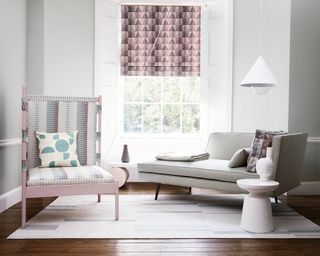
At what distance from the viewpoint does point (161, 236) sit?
110 inches

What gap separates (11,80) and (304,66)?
10.8 feet

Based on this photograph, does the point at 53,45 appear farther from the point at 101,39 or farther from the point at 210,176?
the point at 210,176

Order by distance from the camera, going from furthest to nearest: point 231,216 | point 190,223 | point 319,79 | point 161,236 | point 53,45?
point 53,45 < point 319,79 < point 231,216 < point 190,223 < point 161,236

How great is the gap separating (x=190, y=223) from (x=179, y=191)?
1.45m

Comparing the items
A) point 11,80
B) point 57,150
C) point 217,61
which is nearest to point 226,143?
point 217,61

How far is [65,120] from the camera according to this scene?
3869 millimetres

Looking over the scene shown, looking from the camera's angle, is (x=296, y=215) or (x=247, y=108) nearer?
(x=296, y=215)

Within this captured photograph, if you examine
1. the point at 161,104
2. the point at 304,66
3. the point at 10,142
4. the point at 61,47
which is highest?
the point at 61,47

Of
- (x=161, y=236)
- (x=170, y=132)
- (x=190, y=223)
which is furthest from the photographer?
(x=170, y=132)

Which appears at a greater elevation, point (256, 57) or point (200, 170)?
point (256, 57)

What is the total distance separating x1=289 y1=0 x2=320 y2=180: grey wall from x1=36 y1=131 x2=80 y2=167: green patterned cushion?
252 cm

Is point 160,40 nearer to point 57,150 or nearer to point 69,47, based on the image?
point 69,47

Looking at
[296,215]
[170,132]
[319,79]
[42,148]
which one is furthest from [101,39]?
[296,215]

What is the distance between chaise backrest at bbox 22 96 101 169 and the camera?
12.2 feet
